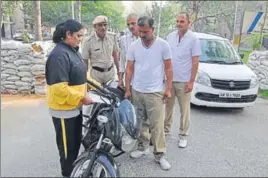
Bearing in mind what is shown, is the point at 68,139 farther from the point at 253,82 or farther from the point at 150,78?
the point at 253,82

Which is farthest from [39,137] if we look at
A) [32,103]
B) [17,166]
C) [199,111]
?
[199,111]

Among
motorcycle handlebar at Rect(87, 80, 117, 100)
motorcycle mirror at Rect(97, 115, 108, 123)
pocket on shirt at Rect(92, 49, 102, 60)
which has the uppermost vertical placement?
pocket on shirt at Rect(92, 49, 102, 60)

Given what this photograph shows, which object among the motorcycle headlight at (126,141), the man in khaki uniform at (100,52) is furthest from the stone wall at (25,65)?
the motorcycle headlight at (126,141)

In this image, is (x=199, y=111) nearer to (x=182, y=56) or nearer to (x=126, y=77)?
(x=182, y=56)

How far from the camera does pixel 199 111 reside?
5020mm

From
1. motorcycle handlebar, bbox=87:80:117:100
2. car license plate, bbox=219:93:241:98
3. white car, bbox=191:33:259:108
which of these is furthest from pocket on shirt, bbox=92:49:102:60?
car license plate, bbox=219:93:241:98

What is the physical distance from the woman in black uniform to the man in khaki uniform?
3.81 ft

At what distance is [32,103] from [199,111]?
338 cm

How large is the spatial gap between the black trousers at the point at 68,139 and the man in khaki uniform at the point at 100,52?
112cm

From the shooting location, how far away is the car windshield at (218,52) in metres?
5.30

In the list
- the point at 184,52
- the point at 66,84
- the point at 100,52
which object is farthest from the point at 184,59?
the point at 66,84

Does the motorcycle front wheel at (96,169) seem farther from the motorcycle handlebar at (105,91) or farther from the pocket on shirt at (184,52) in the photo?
the pocket on shirt at (184,52)

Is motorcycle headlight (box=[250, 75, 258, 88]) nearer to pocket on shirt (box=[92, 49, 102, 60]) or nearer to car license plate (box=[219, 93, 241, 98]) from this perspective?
car license plate (box=[219, 93, 241, 98])

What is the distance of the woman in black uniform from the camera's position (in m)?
2.03
